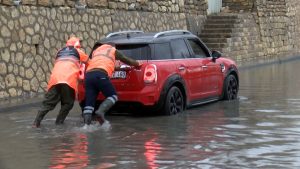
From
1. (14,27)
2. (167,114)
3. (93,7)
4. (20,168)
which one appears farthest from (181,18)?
(20,168)

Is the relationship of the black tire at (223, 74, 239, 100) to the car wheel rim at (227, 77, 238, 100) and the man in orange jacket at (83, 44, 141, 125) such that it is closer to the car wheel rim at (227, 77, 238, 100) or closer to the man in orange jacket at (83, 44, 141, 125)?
the car wheel rim at (227, 77, 238, 100)

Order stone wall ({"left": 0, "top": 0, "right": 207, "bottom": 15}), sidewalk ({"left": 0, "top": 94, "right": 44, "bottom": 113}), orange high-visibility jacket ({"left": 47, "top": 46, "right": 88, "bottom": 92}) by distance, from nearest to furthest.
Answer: orange high-visibility jacket ({"left": 47, "top": 46, "right": 88, "bottom": 92}), sidewalk ({"left": 0, "top": 94, "right": 44, "bottom": 113}), stone wall ({"left": 0, "top": 0, "right": 207, "bottom": 15})

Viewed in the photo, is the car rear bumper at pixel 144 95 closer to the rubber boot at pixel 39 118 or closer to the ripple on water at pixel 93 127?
the ripple on water at pixel 93 127

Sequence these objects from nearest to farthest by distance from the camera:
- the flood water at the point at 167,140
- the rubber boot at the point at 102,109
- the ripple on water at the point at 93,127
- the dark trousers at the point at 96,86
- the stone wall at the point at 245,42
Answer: the flood water at the point at 167,140 → the ripple on water at the point at 93,127 → the rubber boot at the point at 102,109 → the dark trousers at the point at 96,86 → the stone wall at the point at 245,42

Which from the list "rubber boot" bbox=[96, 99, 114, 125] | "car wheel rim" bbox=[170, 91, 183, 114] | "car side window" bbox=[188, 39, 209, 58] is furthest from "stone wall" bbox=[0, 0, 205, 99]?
"rubber boot" bbox=[96, 99, 114, 125]

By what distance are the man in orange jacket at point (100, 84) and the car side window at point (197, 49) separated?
9.21 feet

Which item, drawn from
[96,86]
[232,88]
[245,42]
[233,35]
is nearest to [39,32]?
[232,88]

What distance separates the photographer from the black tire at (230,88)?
49.0ft

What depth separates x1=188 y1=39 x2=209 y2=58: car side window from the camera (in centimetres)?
1398

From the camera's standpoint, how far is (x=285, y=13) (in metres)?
36.1

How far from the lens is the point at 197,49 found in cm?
1414

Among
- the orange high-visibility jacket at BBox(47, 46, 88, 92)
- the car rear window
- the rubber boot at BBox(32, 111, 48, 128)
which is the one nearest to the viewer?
the orange high-visibility jacket at BBox(47, 46, 88, 92)

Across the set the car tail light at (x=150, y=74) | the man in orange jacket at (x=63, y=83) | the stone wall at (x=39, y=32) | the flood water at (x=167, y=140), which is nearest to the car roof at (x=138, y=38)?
the car tail light at (x=150, y=74)

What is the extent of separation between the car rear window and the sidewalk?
313 cm
